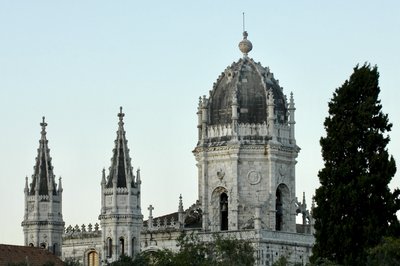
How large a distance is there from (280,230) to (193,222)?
5042mm

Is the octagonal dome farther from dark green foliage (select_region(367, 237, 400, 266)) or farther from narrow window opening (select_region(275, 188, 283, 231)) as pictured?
dark green foliage (select_region(367, 237, 400, 266))

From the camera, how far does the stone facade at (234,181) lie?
111500 millimetres

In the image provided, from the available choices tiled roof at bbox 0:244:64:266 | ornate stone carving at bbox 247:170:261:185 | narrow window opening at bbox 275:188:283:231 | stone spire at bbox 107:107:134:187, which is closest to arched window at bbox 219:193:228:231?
ornate stone carving at bbox 247:170:261:185

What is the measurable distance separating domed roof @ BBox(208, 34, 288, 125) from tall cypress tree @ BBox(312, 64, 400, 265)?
2205 cm

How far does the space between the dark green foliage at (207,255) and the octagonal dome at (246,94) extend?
10.7 metres

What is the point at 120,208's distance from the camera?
112m

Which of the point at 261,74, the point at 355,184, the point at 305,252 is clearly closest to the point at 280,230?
the point at 305,252

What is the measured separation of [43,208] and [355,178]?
32.2m

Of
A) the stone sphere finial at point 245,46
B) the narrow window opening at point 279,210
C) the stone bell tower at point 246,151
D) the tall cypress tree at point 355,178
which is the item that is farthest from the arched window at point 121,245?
the tall cypress tree at point 355,178

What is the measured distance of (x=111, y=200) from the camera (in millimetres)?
112375

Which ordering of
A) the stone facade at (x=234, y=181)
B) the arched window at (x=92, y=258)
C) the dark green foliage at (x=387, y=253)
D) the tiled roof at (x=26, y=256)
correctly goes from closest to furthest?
1. the dark green foliage at (x=387, y=253)
2. the tiled roof at (x=26, y=256)
3. the stone facade at (x=234, y=181)
4. the arched window at (x=92, y=258)

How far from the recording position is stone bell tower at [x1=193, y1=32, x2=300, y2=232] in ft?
366

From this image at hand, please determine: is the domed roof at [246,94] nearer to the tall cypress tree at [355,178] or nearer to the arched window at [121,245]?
the arched window at [121,245]

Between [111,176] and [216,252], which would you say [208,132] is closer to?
[111,176]
